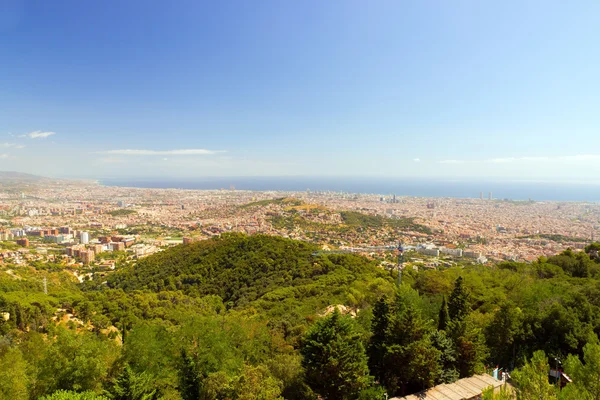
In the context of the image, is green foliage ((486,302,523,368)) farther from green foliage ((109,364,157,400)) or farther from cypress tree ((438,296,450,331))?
green foliage ((109,364,157,400))

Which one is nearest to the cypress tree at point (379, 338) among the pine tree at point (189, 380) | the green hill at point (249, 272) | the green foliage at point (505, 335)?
the pine tree at point (189, 380)

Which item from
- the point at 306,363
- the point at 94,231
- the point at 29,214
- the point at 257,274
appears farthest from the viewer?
the point at 29,214

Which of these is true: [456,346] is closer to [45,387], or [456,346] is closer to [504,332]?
[504,332]

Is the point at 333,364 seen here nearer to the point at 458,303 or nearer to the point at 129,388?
the point at 129,388

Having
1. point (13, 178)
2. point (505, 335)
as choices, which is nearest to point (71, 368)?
point (505, 335)

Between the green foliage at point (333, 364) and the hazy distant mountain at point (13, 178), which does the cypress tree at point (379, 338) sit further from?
the hazy distant mountain at point (13, 178)

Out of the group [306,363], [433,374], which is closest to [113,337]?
[306,363]
